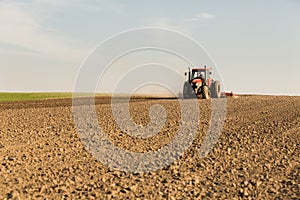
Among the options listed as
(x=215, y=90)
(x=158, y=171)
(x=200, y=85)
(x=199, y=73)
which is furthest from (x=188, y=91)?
(x=158, y=171)

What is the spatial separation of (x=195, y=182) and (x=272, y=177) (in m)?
1.42

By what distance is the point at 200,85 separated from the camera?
26.0 metres

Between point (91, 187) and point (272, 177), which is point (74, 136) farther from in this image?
point (272, 177)

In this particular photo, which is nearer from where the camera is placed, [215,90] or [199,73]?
[199,73]

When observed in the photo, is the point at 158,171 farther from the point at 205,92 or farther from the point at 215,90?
the point at 215,90

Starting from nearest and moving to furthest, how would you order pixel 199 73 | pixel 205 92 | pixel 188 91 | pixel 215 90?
pixel 205 92 < pixel 188 91 < pixel 199 73 < pixel 215 90

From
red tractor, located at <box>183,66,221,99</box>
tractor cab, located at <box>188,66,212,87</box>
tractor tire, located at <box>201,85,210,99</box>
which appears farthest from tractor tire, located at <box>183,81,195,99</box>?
tractor tire, located at <box>201,85,210,99</box>

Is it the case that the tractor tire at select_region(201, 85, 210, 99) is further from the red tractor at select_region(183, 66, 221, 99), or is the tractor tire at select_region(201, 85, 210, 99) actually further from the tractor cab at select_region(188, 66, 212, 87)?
the tractor cab at select_region(188, 66, 212, 87)

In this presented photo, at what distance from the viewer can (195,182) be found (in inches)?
259

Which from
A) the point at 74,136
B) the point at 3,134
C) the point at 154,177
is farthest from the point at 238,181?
the point at 3,134

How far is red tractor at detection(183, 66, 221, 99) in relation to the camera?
25.7m

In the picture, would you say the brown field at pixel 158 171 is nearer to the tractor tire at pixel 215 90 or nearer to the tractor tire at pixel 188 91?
the tractor tire at pixel 188 91

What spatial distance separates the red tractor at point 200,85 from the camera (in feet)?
84.4

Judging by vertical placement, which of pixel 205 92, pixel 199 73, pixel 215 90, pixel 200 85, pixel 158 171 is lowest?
pixel 158 171
